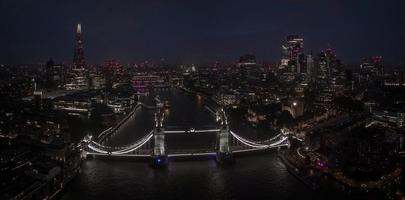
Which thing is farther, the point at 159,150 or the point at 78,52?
the point at 78,52

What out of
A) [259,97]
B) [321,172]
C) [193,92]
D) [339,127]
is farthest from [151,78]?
[321,172]

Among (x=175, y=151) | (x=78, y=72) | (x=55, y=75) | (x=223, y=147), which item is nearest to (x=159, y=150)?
(x=175, y=151)

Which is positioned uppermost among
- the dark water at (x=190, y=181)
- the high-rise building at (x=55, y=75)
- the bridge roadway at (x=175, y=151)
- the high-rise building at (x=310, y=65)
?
the high-rise building at (x=310, y=65)

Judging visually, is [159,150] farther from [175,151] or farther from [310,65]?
[310,65]

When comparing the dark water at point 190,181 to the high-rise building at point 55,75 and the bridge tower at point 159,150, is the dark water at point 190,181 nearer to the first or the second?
the bridge tower at point 159,150

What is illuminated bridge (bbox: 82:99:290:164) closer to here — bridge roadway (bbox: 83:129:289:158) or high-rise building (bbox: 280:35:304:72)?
bridge roadway (bbox: 83:129:289:158)

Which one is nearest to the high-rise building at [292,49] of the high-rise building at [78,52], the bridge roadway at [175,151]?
the high-rise building at [78,52]

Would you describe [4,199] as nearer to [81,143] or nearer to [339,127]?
[81,143]

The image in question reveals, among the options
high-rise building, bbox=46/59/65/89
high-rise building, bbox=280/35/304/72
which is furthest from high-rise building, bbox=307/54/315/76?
high-rise building, bbox=46/59/65/89
